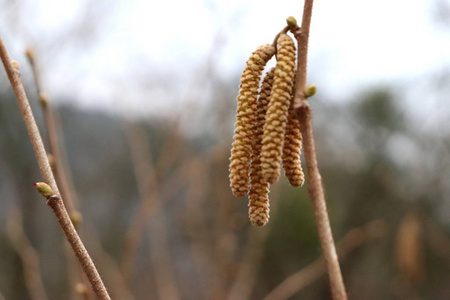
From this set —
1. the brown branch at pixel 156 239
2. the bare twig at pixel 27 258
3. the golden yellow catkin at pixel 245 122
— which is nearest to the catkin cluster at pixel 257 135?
the golden yellow catkin at pixel 245 122

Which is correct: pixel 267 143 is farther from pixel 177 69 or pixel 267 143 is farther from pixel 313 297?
pixel 313 297

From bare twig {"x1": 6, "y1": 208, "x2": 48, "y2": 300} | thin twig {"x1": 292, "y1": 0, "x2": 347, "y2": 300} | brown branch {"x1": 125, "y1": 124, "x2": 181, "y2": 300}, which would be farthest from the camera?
brown branch {"x1": 125, "y1": 124, "x2": 181, "y2": 300}

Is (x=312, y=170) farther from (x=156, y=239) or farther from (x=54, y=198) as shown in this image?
(x=156, y=239)

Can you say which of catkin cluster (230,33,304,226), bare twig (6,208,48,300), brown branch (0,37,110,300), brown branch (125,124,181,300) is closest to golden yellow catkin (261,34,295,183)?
catkin cluster (230,33,304,226)

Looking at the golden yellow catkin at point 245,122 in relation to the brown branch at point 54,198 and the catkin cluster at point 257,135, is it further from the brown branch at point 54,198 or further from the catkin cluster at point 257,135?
the brown branch at point 54,198

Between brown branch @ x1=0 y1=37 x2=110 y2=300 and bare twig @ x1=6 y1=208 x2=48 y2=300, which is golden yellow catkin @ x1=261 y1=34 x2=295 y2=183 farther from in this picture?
bare twig @ x1=6 y1=208 x2=48 y2=300

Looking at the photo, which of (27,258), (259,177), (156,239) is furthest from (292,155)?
(156,239)

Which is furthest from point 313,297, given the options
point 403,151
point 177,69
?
point 177,69
